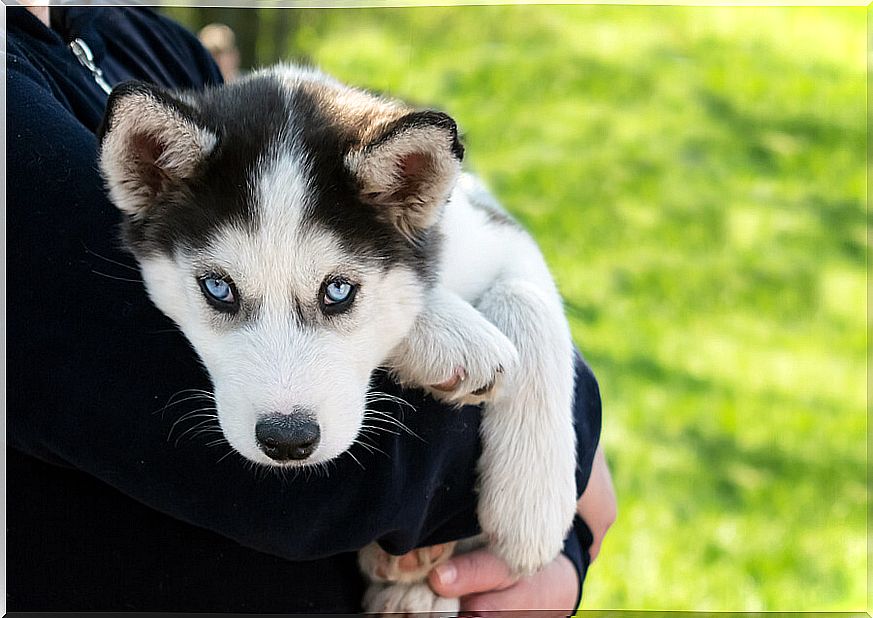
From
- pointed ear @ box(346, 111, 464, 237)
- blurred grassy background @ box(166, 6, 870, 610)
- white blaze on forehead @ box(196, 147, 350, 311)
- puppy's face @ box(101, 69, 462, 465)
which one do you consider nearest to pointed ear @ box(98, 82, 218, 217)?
puppy's face @ box(101, 69, 462, 465)

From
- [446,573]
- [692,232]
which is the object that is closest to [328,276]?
[446,573]

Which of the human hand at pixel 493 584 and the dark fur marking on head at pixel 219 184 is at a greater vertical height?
the dark fur marking on head at pixel 219 184

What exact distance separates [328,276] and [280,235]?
0.12m

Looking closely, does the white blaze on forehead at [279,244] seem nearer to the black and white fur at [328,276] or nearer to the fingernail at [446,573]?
the black and white fur at [328,276]

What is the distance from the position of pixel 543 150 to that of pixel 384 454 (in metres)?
5.67

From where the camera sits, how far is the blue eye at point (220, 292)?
1.97 m

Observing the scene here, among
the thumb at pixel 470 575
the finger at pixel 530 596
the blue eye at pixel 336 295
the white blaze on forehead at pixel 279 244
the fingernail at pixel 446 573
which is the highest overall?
Result: the white blaze on forehead at pixel 279 244

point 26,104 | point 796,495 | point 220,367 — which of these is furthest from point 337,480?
point 796,495

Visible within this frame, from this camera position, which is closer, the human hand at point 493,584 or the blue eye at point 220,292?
the blue eye at point 220,292

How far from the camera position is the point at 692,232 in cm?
668

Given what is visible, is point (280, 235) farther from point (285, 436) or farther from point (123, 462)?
point (123, 462)

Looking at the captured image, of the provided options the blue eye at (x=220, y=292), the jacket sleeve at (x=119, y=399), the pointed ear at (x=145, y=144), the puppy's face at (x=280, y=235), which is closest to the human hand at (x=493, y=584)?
the jacket sleeve at (x=119, y=399)

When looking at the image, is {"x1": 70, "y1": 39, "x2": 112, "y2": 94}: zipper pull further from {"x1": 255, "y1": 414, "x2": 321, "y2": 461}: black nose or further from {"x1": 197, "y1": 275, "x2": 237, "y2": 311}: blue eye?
{"x1": 255, "y1": 414, "x2": 321, "y2": 461}: black nose

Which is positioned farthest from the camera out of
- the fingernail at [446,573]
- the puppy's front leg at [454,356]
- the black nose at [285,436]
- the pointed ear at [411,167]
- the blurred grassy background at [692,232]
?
the blurred grassy background at [692,232]
